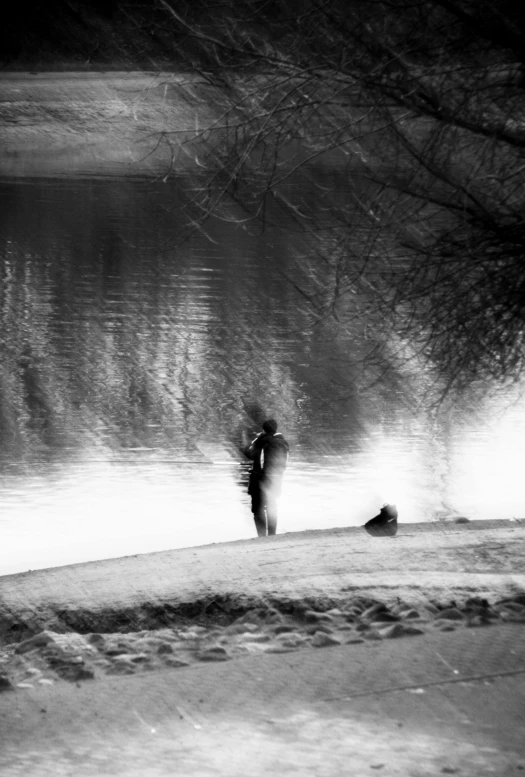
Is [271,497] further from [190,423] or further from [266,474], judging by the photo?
[190,423]

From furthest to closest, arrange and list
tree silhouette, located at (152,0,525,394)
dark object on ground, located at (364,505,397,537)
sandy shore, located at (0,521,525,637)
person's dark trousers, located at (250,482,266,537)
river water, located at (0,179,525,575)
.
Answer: river water, located at (0,179,525,575) < person's dark trousers, located at (250,482,266,537) < dark object on ground, located at (364,505,397,537) < sandy shore, located at (0,521,525,637) < tree silhouette, located at (152,0,525,394)

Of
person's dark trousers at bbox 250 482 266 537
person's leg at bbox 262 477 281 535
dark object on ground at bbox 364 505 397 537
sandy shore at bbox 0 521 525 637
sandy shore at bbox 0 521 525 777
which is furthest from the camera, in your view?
person's dark trousers at bbox 250 482 266 537

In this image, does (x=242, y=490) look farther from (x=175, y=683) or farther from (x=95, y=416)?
(x=175, y=683)

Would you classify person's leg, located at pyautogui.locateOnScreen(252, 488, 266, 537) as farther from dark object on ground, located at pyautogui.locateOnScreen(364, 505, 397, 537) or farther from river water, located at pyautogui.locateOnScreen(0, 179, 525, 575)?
dark object on ground, located at pyautogui.locateOnScreen(364, 505, 397, 537)

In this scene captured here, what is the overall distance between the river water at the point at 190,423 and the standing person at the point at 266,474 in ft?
2.87

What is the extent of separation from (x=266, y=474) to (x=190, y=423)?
7583 millimetres

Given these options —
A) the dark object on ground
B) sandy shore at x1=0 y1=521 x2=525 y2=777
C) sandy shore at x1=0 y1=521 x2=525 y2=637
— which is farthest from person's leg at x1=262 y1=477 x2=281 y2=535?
sandy shore at x1=0 y1=521 x2=525 y2=777

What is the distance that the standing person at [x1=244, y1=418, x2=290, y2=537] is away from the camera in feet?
40.3

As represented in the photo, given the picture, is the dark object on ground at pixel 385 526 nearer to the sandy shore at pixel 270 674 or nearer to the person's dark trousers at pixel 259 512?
the person's dark trousers at pixel 259 512

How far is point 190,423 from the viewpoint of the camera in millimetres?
19781

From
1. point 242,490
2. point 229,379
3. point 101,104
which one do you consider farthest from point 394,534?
point 101,104

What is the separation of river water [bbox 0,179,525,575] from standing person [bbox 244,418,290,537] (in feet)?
2.87

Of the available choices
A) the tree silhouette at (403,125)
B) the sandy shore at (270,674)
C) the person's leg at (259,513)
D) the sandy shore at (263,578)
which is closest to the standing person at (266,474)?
the person's leg at (259,513)

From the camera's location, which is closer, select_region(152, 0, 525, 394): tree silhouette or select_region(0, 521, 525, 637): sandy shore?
select_region(152, 0, 525, 394): tree silhouette
